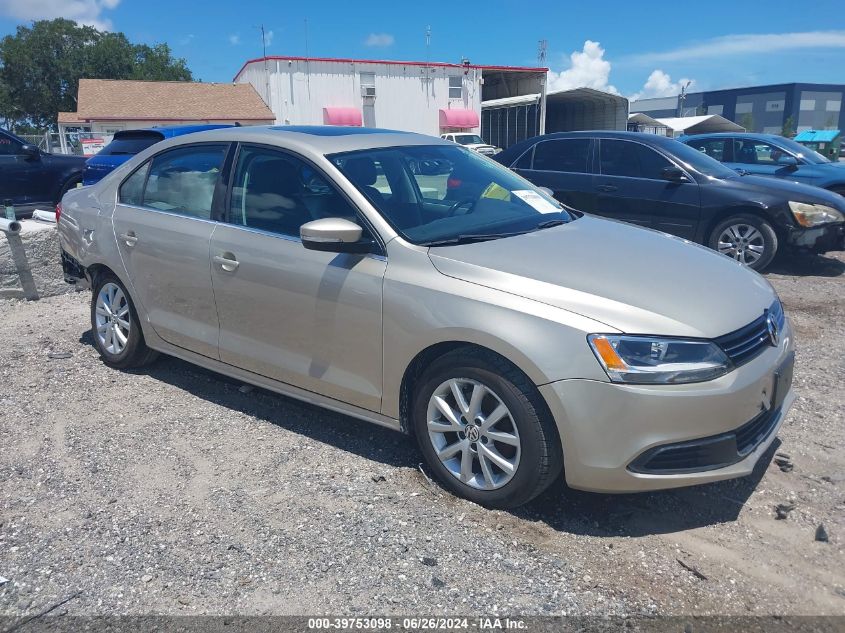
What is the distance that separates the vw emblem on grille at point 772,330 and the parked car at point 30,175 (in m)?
11.3

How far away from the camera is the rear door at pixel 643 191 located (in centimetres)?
802

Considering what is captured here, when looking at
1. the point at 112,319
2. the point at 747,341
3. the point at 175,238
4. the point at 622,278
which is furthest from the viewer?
the point at 112,319

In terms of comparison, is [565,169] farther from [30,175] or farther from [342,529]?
[30,175]

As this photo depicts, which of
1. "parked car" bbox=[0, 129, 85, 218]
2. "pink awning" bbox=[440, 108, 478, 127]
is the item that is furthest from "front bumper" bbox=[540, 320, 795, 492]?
"pink awning" bbox=[440, 108, 478, 127]

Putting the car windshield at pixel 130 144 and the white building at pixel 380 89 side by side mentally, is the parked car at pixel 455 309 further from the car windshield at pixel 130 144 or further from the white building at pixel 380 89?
the white building at pixel 380 89

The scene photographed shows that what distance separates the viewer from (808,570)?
2.76 metres

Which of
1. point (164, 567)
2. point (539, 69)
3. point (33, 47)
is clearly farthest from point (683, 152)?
point (33, 47)

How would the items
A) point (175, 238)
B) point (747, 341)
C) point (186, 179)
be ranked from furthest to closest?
point (186, 179) < point (175, 238) < point (747, 341)

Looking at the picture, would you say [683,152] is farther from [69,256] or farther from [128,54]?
[128,54]

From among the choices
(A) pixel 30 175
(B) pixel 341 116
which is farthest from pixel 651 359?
(B) pixel 341 116

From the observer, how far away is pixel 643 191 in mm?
8156

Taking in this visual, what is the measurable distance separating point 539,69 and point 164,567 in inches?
1758

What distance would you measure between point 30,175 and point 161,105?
1298 inches

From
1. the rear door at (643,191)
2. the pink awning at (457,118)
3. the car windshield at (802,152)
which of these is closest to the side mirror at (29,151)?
the rear door at (643,191)
